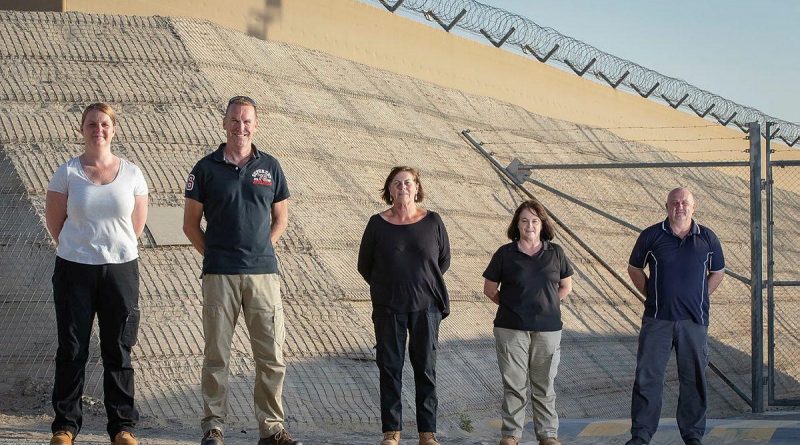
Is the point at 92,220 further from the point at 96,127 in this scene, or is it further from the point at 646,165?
the point at 646,165

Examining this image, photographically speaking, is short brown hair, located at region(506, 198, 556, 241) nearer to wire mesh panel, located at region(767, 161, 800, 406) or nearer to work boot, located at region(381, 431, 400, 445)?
work boot, located at region(381, 431, 400, 445)

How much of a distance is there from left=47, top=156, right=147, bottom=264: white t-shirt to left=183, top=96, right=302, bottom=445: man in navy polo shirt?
1.37 feet

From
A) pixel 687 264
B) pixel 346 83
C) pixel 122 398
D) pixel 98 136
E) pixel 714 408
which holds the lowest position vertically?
pixel 714 408

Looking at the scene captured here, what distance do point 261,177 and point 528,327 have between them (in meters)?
2.09

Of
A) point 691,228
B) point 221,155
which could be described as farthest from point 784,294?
point 221,155

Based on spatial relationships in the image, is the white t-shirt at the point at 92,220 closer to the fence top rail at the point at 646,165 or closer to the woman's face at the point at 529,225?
the woman's face at the point at 529,225

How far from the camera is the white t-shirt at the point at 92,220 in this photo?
693cm

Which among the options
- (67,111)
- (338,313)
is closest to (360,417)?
(338,313)

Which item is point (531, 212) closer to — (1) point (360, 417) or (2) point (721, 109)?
(1) point (360, 417)

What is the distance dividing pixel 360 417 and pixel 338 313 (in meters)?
1.75

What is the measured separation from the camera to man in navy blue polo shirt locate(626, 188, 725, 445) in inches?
325

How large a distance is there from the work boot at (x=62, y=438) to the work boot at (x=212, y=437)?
0.74 meters

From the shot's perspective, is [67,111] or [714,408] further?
[714,408]

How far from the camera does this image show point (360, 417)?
995 centimetres
